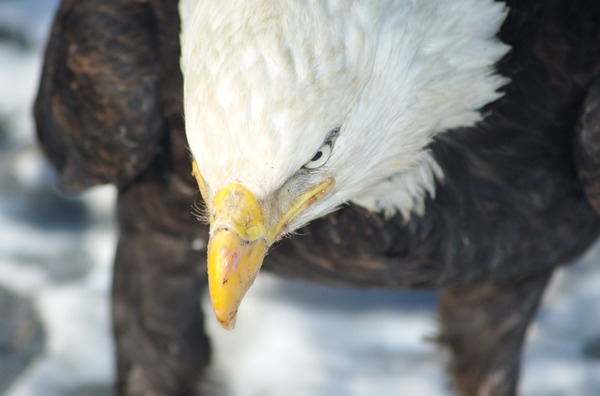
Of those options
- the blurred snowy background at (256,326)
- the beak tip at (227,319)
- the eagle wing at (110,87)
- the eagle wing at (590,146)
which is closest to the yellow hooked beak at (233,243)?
the beak tip at (227,319)

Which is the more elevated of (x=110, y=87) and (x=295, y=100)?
(x=295, y=100)

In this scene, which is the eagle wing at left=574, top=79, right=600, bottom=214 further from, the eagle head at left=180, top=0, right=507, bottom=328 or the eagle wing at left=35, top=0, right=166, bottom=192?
the eagle wing at left=35, top=0, right=166, bottom=192

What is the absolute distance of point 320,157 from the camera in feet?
6.75

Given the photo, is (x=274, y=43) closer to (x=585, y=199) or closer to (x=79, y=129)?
(x=79, y=129)

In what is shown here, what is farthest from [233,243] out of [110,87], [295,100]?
[110,87]

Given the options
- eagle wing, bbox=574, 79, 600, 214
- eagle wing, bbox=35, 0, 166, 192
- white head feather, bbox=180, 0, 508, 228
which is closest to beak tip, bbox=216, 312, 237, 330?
white head feather, bbox=180, 0, 508, 228

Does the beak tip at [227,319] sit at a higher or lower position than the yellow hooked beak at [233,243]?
lower

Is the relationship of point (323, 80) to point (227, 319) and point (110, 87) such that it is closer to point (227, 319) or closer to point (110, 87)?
point (227, 319)

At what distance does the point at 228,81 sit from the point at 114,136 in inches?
34.2

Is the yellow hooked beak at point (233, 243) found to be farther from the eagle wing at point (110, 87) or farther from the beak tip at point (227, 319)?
the eagle wing at point (110, 87)

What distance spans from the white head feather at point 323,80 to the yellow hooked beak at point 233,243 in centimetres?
3

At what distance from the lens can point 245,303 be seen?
378cm

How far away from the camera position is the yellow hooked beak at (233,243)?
1971 mm

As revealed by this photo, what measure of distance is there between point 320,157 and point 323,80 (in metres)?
0.17
